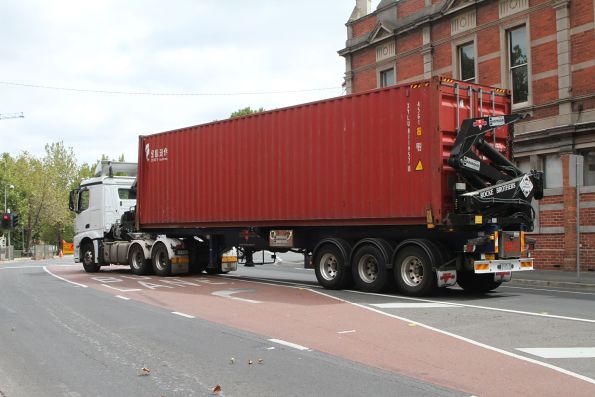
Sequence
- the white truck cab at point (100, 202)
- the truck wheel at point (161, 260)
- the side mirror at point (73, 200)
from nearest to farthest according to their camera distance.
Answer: the truck wheel at point (161, 260) < the white truck cab at point (100, 202) < the side mirror at point (73, 200)

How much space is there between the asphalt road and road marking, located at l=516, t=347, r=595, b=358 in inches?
0.4

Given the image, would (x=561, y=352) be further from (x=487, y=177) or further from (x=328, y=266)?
(x=328, y=266)

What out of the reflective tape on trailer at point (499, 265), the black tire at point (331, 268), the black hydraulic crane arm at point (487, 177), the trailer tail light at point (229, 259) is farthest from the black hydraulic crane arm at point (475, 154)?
the trailer tail light at point (229, 259)

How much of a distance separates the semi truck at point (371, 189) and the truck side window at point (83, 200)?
4.20 metres

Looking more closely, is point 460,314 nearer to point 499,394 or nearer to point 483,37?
point 499,394

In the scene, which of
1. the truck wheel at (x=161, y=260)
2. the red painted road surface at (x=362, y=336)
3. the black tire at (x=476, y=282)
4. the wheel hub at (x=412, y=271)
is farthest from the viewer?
the truck wheel at (x=161, y=260)

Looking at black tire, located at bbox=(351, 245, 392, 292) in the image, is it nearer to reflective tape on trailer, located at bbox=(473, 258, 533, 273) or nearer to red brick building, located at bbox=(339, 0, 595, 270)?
reflective tape on trailer, located at bbox=(473, 258, 533, 273)

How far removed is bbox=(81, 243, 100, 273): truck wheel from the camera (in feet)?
68.3

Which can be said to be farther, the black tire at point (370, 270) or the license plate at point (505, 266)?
the black tire at point (370, 270)

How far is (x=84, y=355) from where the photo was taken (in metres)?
7.00

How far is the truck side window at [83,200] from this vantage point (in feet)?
68.4

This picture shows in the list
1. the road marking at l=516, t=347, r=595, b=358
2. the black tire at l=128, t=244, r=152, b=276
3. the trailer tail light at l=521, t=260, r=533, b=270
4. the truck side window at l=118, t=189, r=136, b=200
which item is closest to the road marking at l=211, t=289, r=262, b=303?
the trailer tail light at l=521, t=260, r=533, b=270

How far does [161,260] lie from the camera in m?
18.5

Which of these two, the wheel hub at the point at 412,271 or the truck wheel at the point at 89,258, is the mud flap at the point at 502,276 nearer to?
the wheel hub at the point at 412,271
